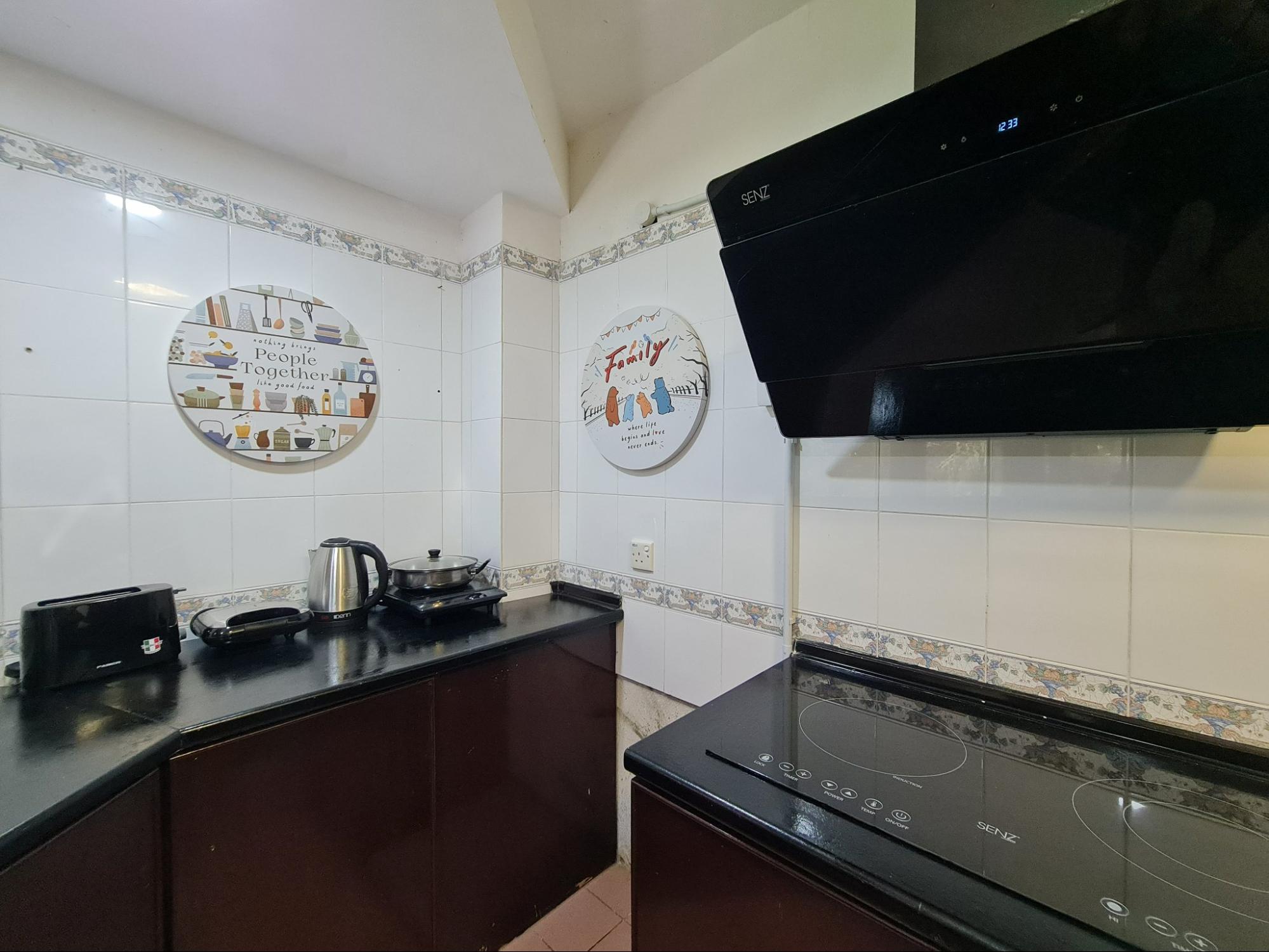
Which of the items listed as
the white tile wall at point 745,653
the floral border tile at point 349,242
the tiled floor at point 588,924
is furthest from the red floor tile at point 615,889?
the floral border tile at point 349,242

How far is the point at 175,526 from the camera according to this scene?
122 cm

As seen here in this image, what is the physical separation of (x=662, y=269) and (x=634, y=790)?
126cm

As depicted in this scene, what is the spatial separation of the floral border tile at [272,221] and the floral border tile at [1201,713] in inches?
85.4

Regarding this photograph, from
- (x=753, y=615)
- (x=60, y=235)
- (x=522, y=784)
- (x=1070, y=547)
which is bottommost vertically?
(x=522, y=784)

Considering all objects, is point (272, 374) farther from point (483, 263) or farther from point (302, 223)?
point (483, 263)

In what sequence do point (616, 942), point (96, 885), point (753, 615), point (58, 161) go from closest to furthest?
point (96, 885) → point (58, 161) → point (753, 615) → point (616, 942)

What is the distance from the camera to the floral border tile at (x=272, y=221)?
1.32 metres

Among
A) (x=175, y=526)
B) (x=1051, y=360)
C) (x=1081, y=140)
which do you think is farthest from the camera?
(x=175, y=526)

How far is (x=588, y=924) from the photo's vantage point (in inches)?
53.8

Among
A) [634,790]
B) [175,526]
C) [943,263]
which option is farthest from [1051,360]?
[175,526]

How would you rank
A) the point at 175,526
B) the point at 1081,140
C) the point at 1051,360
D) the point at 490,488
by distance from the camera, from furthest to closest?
the point at 490,488
the point at 175,526
the point at 1051,360
the point at 1081,140

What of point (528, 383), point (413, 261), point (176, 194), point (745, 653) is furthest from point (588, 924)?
point (176, 194)

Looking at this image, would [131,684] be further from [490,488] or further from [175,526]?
[490,488]

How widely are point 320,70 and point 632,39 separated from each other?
0.77 meters
